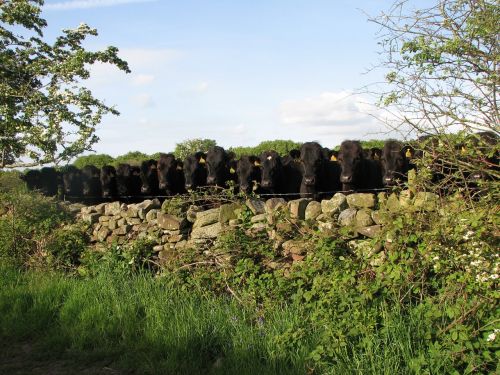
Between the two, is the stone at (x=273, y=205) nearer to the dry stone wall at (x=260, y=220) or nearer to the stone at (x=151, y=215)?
the dry stone wall at (x=260, y=220)

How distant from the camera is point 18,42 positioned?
1709cm

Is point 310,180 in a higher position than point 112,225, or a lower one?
higher

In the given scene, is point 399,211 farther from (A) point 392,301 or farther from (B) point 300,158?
(B) point 300,158

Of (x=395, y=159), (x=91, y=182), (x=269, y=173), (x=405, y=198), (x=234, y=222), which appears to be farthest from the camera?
(x=91, y=182)

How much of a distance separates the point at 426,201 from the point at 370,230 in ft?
2.94

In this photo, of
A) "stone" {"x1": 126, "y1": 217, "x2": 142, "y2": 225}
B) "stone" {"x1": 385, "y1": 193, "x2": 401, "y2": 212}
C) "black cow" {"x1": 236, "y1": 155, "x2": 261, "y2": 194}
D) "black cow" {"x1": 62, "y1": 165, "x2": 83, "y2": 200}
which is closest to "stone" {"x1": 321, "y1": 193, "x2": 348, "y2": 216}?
"stone" {"x1": 385, "y1": 193, "x2": 401, "y2": 212}

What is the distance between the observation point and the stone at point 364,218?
682 cm

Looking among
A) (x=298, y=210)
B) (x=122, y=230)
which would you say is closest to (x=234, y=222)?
(x=298, y=210)

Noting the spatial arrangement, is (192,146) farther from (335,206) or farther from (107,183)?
(335,206)

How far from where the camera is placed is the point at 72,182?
1823cm

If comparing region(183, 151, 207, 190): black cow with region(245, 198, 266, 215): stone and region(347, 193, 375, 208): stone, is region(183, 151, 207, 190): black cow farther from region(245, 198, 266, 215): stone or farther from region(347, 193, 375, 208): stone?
region(347, 193, 375, 208): stone

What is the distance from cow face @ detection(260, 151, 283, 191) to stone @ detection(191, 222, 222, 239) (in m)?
4.53

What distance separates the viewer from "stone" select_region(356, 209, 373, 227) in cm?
682

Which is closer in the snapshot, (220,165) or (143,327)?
(143,327)
